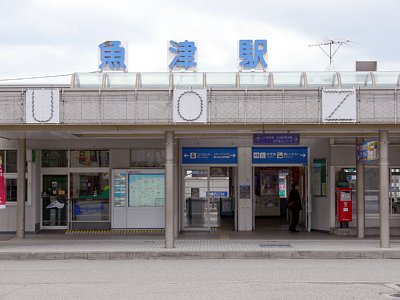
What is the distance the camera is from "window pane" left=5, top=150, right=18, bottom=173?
19737mm

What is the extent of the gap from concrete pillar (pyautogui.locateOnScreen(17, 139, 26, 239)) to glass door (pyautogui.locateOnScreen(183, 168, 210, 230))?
16.7 ft

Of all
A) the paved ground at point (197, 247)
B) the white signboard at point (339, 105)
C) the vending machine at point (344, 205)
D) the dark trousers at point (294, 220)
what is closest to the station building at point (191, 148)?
the white signboard at point (339, 105)

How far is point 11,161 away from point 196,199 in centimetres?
608

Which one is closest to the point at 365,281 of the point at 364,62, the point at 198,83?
the point at 198,83

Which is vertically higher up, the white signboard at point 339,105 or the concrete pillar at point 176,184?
the white signboard at point 339,105

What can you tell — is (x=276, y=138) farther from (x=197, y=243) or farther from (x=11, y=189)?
(x=11, y=189)

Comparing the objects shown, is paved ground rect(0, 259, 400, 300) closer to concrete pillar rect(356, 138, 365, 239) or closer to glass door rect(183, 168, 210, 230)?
concrete pillar rect(356, 138, 365, 239)

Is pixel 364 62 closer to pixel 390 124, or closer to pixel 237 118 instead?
pixel 390 124

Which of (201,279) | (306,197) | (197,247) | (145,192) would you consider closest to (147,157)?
(145,192)

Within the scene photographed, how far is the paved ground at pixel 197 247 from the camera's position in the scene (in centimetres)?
1462

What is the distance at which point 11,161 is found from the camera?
19.8 m

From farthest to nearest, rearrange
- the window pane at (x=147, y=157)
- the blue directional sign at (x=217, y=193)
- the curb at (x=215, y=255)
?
the blue directional sign at (x=217, y=193) < the window pane at (x=147, y=157) < the curb at (x=215, y=255)

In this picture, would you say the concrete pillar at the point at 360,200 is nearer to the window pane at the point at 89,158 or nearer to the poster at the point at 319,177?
the poster at the point at 319,177

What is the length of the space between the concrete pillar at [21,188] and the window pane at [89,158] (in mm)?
2283
